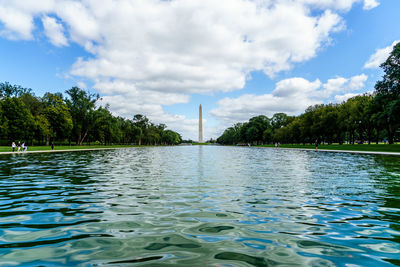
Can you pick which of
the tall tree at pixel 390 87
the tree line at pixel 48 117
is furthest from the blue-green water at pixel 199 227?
the tree line at pixel 48 117

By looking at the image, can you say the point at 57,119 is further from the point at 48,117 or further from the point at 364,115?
the point at 364,115

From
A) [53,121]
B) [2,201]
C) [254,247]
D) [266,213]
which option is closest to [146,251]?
[254,247]

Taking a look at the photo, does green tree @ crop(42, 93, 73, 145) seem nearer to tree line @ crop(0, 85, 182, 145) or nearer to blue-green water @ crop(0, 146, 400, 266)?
tree line @ crop(0, 85, 182, 145)

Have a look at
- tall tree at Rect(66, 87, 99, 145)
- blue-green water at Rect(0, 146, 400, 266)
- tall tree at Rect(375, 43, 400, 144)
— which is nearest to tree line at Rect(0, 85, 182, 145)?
tall tree at Rect(66, 87, 99, 145)

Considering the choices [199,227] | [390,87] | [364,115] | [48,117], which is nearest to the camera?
[199,227]

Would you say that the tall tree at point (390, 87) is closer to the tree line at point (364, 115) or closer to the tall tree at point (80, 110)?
the tree line at point (364, 115)

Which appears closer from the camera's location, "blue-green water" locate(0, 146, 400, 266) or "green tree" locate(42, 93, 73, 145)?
"blue-green water" locate(0, 146, 400, 266)

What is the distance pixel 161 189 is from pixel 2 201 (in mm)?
5145

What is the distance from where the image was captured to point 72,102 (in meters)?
84.5

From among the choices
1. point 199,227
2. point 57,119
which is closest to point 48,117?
point 57,119

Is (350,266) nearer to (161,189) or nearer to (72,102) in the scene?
(161,189)

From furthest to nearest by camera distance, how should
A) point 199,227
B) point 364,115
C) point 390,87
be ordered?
point 364,115
point 390,87
point 199,227

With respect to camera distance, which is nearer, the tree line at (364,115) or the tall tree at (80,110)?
the tree line at (364,115)

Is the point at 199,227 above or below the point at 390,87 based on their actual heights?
below
